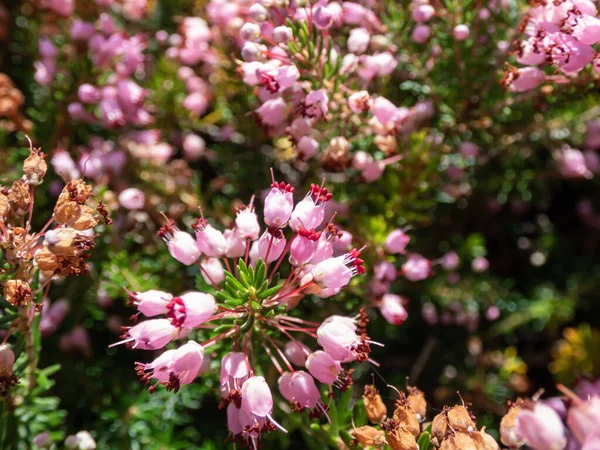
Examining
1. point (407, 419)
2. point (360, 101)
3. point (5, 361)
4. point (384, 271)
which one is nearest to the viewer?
point (407, 419)

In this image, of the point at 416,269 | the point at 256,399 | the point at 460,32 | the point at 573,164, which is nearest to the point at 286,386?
the point at 256,399

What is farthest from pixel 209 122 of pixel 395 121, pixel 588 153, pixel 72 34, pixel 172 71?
pixel 588 153

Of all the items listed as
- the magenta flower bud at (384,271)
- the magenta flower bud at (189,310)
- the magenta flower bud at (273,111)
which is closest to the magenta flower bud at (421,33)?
the magenta flower bud at (273,111)

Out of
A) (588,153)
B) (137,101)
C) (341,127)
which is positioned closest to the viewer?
(341,127)

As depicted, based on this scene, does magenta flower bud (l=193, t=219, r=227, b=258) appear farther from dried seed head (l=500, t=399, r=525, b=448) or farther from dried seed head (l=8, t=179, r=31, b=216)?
dried seed head (l=500, t=399, r=525, b=448)

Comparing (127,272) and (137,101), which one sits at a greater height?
(137,101)

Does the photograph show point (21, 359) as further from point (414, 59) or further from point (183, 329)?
point (414, 59)

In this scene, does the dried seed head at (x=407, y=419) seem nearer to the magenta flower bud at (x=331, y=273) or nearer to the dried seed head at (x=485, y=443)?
the dried seed head at (x=485, y=443)

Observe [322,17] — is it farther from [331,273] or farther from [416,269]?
[416,269]
